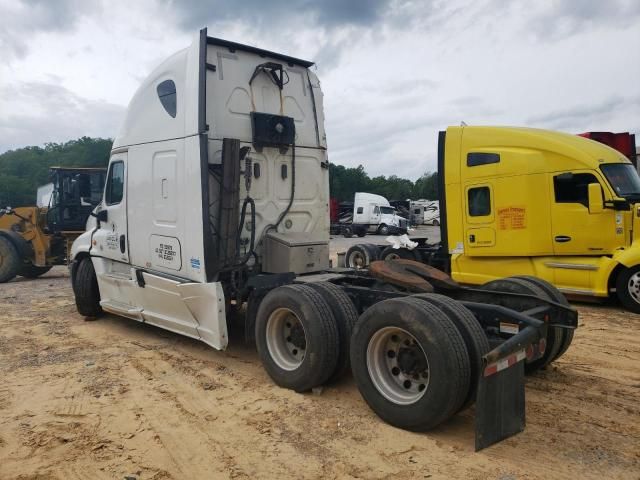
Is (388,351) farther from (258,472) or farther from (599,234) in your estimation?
(599,234)

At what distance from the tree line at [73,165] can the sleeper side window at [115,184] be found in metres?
47.8

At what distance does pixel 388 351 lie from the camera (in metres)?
4.31

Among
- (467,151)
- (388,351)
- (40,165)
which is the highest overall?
(40,165)

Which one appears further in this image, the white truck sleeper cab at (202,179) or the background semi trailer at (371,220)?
the background semi trailer at (371,220)

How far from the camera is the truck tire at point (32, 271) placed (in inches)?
560

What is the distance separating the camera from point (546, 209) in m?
8.97

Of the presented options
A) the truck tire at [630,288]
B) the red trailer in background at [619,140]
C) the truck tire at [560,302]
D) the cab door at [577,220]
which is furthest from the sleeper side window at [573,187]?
the truck tire at [560,302]

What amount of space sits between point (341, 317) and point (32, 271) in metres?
12.5

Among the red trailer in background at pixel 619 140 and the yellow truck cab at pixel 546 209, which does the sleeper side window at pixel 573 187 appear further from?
the red trailer in background at pixel 619 140

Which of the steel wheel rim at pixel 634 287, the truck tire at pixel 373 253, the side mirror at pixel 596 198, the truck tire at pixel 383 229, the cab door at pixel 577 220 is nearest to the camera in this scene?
the steel wheel rim at pixel 634 287

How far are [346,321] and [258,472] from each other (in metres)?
1.69

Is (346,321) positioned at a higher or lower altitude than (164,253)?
lower

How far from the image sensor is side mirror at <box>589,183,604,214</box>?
8.48 m

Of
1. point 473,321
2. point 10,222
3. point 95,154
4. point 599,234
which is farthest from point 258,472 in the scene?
point 95,154
